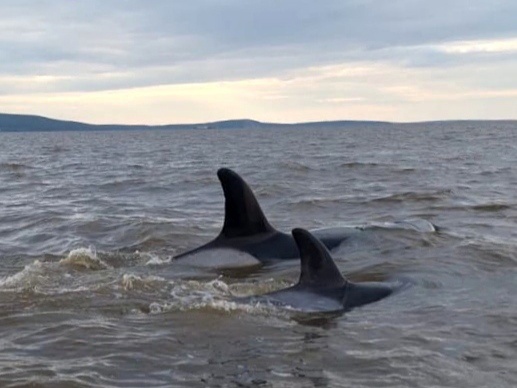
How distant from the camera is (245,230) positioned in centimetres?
1236

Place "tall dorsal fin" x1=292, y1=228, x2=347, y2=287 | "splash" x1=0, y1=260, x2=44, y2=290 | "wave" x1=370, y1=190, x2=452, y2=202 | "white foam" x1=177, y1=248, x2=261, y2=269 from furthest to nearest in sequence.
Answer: "wave" x1=370, y1=190, x2=452, y2=202 < "white foam" x1=177, y1=248, x2=261, y2=269 < "splash" x1=0, y1=260, x2=44, y2=290 < "tall dorsal fin" x1=292, y1=228, x2=347, y2=287

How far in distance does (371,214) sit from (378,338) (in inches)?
433

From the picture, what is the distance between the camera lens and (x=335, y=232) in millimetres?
13719

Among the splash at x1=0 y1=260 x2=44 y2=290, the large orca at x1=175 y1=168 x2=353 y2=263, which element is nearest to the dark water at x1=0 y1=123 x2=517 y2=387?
A: the splash at x1=0 y1=260 x2=44 y2=290

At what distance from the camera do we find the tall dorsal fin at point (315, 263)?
854cm

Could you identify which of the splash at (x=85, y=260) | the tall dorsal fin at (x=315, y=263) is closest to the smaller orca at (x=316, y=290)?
the tall dorsal fin at (x=315, y=263)

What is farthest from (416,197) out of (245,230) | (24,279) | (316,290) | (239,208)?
(316,290)

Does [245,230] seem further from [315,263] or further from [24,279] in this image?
[315,263]

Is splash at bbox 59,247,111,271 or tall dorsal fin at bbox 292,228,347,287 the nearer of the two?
tall dorsal fin at bbox 292,228,347,287

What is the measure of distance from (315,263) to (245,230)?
Result: 3.80 metres

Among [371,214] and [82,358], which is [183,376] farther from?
[371,214]

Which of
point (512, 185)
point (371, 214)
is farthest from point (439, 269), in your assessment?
point (512, 185)

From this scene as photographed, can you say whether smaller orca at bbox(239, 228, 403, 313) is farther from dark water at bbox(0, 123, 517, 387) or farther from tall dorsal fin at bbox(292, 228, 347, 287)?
dark water at bbox(0, 123, 517, 387)

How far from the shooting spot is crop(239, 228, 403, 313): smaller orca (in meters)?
8.55
